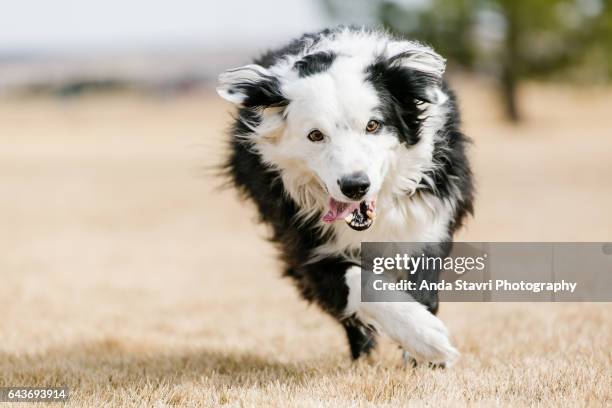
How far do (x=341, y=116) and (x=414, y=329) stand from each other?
44.9 inches

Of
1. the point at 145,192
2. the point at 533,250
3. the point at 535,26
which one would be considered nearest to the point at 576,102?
the point at 535,26

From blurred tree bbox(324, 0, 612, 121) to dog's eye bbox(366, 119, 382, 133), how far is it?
101 feet

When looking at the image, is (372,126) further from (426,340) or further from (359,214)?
(426,340)

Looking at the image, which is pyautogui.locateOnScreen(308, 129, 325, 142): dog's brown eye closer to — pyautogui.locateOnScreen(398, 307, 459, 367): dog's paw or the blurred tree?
pyautogui.locateOnScreen(398, 307, 459, 367): dog's paw

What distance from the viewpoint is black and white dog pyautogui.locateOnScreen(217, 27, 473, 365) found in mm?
4535

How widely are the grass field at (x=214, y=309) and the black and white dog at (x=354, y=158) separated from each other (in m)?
0.41

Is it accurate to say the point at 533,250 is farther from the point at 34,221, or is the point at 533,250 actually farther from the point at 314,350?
the point at 34,221

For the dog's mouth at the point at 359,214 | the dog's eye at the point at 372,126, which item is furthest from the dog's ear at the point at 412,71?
the dog's mouth at the point at 359,214

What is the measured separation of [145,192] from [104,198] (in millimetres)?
1164

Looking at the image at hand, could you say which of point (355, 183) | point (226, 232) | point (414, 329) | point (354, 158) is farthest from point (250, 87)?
point (226, 232)

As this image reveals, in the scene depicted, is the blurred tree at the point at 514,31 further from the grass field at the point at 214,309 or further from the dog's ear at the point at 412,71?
the dog's ear at the point at 412,71

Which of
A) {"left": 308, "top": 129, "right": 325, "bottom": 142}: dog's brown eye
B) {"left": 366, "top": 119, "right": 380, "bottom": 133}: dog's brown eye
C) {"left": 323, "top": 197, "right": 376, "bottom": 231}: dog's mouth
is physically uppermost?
{"left": 366, "top": 119, "right": 380, "bottom": 133}: dog's brown eye

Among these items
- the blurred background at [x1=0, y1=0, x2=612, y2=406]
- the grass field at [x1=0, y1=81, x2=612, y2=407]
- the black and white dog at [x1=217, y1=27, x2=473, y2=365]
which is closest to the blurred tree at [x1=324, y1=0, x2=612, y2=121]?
the blurred background at [x1=0, y1=0, x2=612, y2=406]

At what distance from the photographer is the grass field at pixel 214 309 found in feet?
14.6
